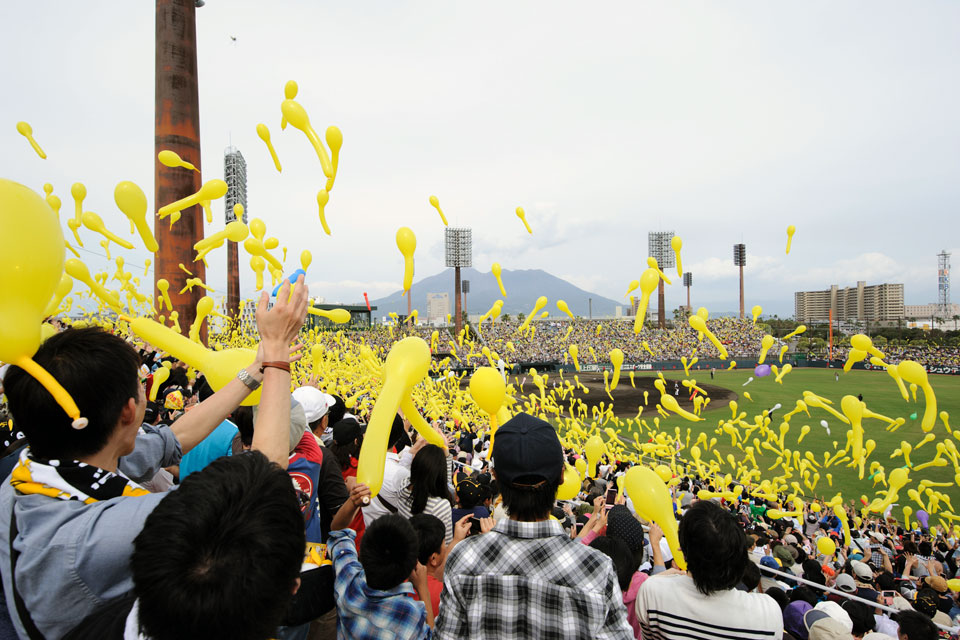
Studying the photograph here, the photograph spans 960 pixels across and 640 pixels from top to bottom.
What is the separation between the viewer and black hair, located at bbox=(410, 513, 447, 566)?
7.13 feet

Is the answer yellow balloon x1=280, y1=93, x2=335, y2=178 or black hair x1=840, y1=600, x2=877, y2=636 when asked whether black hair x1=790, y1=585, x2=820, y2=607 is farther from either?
yellow balloon x1=280, y1=93, x2=335, y2=178

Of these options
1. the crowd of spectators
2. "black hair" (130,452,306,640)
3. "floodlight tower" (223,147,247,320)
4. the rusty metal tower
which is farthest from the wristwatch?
"floodlight tower" (223,147,247,320)

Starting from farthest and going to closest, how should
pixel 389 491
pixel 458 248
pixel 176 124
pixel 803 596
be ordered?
pixel 458 248 < pixel 176 124 < pixel 803 596 < pixel 389 491

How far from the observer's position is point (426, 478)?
9.30ft

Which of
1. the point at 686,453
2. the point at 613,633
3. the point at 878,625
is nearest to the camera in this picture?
the point at 613,633

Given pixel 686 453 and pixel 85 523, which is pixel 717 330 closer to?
pixel 686 453

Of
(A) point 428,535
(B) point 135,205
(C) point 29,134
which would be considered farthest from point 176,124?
(A) point 428,535

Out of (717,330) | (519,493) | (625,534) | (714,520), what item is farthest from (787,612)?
(717,330)

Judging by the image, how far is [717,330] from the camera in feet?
152

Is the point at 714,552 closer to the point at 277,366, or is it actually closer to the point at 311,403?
the point at 277,366

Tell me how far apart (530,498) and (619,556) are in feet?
3.91

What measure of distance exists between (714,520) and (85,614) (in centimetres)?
190

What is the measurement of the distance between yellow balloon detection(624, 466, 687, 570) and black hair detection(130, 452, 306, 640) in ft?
6.78

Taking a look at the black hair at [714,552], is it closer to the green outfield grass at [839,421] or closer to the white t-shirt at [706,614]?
the white t-shirt at [706,614]
